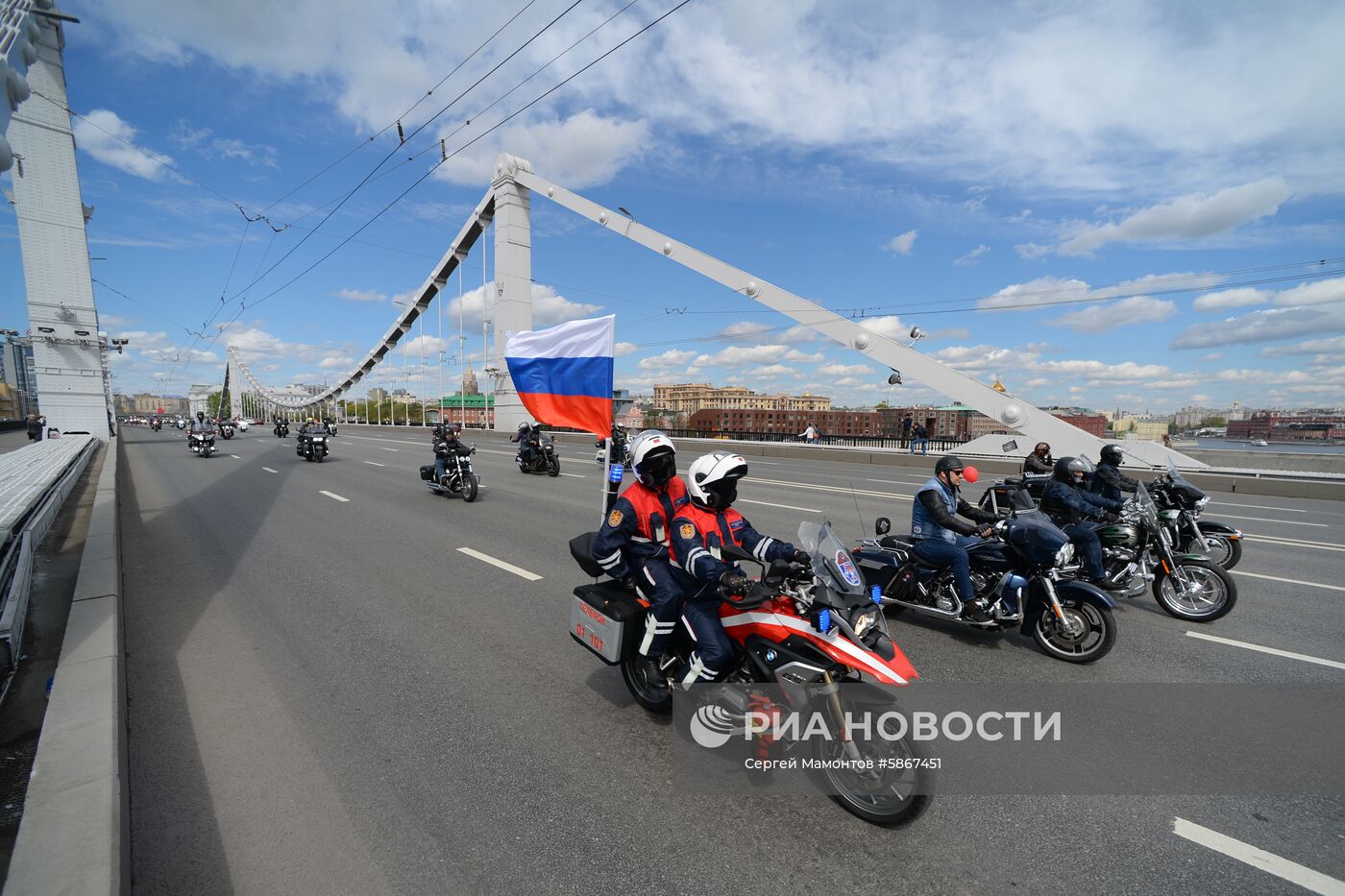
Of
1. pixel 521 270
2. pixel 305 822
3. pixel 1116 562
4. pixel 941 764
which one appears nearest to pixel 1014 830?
pixel 941 764

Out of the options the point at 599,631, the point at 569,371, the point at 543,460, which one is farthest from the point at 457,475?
the point at 599,631

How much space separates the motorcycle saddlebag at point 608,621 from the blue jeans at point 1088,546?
162 inches

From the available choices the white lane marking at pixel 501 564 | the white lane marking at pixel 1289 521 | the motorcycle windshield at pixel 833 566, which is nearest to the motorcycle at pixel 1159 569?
the motorcycle windshield at pixel 833 566

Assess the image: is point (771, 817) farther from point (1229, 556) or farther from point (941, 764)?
point (1229, 556)

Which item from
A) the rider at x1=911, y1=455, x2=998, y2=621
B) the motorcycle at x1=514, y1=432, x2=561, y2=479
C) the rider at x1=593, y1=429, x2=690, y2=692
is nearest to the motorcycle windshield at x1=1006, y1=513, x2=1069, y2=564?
the rider at x1=911, y1=455, x2=998, y2=621

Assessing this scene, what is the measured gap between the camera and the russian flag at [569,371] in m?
5.55

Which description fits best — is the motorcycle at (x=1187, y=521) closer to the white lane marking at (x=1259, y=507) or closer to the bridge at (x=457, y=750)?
the bridge at (x=457, y=750)

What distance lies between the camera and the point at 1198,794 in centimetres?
283

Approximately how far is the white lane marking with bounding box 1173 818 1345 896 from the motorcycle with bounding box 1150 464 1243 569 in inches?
163

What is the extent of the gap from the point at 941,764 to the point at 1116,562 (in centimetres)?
365

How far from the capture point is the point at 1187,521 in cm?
602

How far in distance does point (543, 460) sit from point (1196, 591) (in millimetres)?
13459

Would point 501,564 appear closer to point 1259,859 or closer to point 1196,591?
point 1259,859

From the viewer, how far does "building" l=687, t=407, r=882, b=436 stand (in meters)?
30.0
